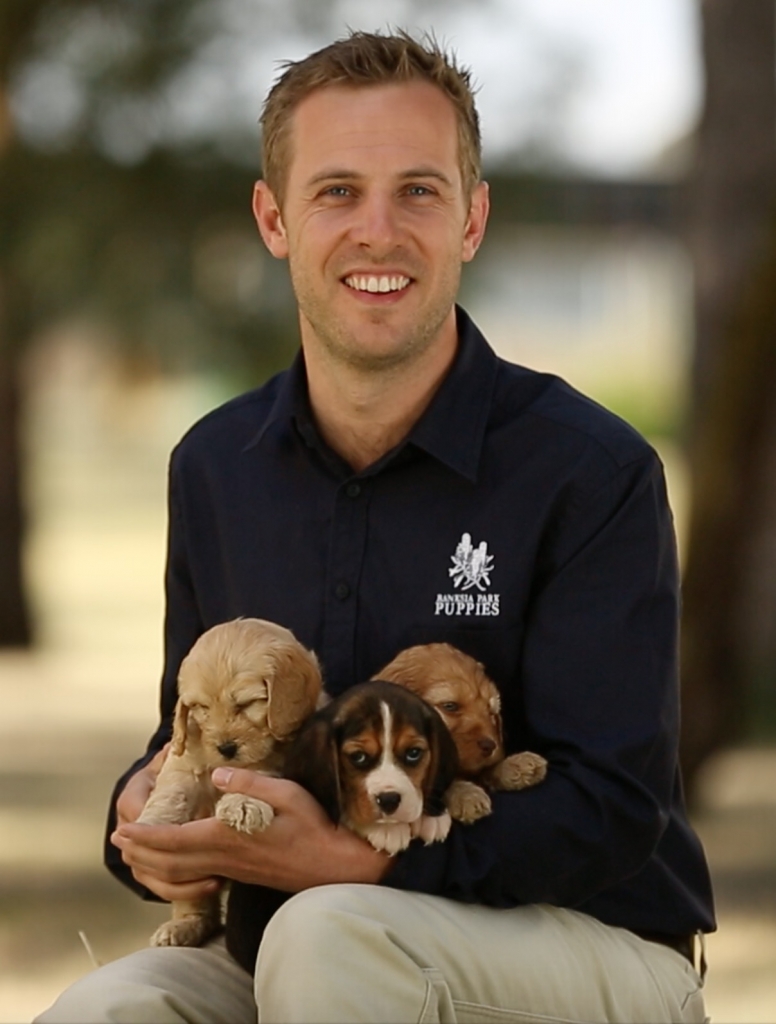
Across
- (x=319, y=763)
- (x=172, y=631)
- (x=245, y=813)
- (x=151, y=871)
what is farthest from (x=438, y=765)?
(x=172, y=631)

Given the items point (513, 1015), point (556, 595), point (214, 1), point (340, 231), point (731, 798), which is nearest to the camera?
point (513, 1015)

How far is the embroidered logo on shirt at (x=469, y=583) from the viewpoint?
3273 millimetres

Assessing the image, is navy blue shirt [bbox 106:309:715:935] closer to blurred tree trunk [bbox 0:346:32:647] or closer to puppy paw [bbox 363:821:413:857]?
puppy paw [bbox 363:821:413:857]

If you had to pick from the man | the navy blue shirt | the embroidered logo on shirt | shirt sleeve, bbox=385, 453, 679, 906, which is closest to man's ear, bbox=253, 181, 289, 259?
the man

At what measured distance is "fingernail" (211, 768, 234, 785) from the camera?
287 cm

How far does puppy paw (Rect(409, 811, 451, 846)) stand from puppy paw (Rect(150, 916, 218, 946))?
1.92 ft

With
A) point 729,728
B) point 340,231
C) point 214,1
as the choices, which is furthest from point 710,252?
point 340,231

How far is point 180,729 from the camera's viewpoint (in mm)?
3033

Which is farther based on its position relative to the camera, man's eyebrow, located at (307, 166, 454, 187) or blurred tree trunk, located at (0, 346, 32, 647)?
blurred tree trunk, located at (0, 346, 32, 647)

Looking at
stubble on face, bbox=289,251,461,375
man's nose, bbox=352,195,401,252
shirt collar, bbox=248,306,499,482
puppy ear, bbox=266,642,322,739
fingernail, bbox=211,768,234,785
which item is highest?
man's nose, bbox=352,195,401,252

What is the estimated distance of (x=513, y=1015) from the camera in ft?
9.72

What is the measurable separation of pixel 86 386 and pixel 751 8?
6663 mm

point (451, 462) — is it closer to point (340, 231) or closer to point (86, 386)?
point (340, 231)

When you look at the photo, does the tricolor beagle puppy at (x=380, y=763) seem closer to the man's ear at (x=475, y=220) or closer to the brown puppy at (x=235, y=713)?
the brown puppy at (x=235, y=713)
